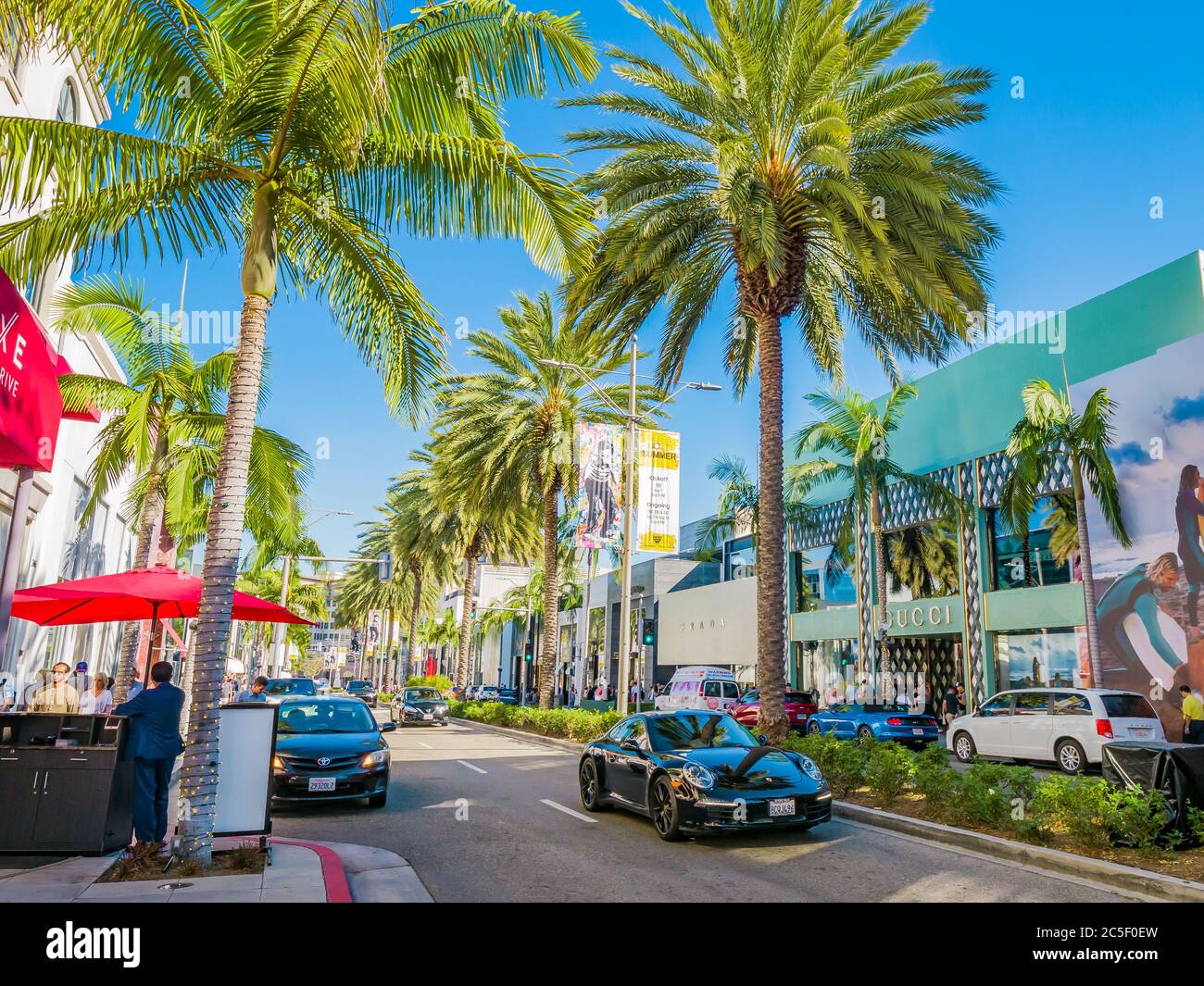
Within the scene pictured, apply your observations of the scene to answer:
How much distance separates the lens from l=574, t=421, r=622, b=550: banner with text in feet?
66.6

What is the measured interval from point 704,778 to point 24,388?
26.3ft

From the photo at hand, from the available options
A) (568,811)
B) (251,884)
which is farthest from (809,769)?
(251,884)

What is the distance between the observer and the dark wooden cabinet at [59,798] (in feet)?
27.4

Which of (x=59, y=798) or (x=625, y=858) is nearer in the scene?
(x=59, y=798)

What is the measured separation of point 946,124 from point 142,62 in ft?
44.9

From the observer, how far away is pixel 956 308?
15.5m

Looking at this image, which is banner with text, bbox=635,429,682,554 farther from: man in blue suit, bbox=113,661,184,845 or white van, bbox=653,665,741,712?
man in blue suit, bbox=113,661,184,845

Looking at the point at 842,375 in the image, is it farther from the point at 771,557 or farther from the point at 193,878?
the point at 193,878

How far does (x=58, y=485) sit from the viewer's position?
20219 mm

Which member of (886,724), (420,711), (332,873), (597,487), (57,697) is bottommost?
(420,711)

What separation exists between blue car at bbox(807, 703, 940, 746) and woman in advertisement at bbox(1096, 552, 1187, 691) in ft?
15.1

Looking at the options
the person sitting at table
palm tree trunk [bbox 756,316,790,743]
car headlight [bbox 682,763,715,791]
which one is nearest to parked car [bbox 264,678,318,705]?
the person sitting at table

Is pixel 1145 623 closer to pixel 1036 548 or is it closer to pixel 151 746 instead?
pixel 1036 548

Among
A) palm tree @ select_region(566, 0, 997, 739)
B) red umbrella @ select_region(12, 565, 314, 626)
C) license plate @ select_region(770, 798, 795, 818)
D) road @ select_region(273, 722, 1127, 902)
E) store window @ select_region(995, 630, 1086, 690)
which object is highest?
palm tree @ select_region(566, 0, 997, 739)
